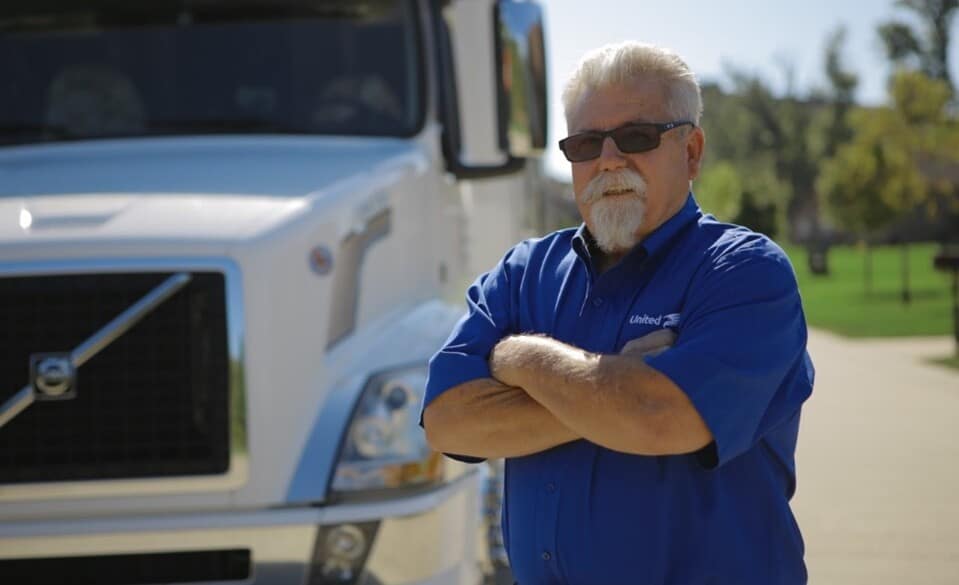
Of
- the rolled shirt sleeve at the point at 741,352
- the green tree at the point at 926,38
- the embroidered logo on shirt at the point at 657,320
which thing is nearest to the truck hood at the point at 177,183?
the embroidered logo on shirt at the point at 657,320

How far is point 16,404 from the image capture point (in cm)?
395

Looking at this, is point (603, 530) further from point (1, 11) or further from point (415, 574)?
point (1, 11)

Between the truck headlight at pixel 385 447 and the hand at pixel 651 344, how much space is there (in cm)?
152

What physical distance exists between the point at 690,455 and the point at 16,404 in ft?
7.22

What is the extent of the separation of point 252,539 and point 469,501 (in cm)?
79

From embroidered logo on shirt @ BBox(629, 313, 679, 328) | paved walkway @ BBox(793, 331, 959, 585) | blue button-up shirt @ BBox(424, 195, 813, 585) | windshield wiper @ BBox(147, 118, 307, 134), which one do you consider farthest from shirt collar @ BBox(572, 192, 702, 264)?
paved walkway @ BBox(793, 331, 959, 585)

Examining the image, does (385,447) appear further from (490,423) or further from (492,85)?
(492,85)

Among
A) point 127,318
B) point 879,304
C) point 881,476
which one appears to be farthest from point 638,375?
point 879,304

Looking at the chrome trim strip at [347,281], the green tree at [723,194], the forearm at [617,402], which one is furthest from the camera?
the green tree at [723,194]

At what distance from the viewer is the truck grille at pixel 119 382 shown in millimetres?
3988

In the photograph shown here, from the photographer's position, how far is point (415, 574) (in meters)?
4.03

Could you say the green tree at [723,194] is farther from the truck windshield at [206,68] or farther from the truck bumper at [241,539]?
the truck bumper at [241,539]

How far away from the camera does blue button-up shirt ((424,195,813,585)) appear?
2.52 metres

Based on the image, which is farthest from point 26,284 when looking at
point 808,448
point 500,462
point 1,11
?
point 808,448
